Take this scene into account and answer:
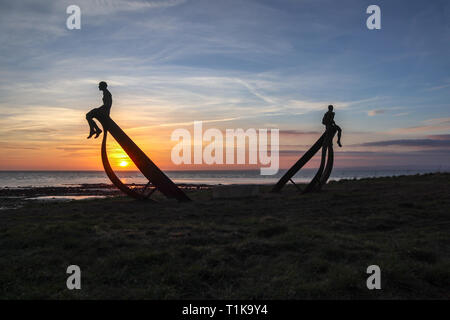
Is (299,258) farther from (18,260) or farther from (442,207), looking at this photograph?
(442,207)

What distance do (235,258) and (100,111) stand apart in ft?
34.5

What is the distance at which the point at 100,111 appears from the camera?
14.2 meters

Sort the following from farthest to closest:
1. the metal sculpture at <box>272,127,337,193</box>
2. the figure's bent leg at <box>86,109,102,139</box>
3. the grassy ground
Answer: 1. the metal sculpture at <box>272,127,337,193</box>
2. the figure's bent leg at <box>86,109,102,139</box>
3. the grassy ground

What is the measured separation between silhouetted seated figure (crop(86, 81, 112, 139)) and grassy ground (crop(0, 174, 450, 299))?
16.0 ft

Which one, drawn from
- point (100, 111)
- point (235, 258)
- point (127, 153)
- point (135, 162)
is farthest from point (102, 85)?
point (235, 258)

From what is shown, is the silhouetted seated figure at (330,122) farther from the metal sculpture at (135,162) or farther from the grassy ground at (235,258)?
the metal sculpture at (135,162)

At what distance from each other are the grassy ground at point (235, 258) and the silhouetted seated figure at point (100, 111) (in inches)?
192

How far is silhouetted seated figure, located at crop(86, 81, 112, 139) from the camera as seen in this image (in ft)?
44.3

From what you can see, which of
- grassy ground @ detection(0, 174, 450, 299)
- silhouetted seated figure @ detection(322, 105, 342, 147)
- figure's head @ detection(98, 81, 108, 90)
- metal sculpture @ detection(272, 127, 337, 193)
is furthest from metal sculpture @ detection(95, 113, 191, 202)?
silhouetted seated figure @ detection(322, 105, 342, 147)

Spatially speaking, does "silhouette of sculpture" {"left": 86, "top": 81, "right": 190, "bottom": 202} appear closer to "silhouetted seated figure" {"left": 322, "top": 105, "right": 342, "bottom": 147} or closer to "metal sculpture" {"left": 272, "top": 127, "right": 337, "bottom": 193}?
"metal sculpture" {"left": 272, "top": 127, "right": 337, "bottom": 193}

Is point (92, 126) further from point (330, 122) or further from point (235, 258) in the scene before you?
point (330, 122)

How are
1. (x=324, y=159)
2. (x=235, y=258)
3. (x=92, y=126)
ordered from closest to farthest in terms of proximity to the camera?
(x=235, y=258) < (x=92, y=126) < (x=324, y=159)

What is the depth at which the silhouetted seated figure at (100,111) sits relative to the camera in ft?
44.3
